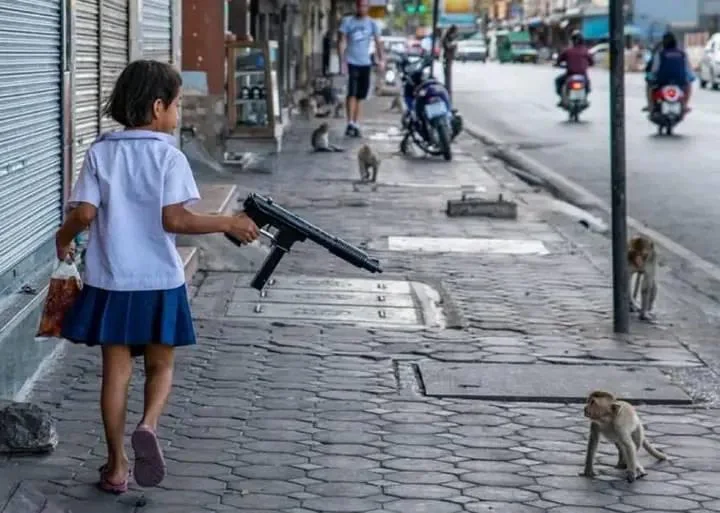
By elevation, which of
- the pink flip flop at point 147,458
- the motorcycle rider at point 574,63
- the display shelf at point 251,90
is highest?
the motorcycle rider at point 574,63

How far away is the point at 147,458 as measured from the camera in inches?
225

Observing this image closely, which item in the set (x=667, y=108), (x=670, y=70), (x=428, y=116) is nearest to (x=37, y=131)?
(x=428, y=116)

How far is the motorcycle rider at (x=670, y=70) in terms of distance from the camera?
28.3 m

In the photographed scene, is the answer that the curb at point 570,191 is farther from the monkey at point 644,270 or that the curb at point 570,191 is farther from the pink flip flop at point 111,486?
the pink flip flop at point 111,486

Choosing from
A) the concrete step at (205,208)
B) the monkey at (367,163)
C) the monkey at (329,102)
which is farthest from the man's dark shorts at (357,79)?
the concrete step at (205,208)

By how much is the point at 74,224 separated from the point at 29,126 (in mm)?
2250

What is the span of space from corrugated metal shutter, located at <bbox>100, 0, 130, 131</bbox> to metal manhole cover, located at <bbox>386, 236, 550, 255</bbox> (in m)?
3.00

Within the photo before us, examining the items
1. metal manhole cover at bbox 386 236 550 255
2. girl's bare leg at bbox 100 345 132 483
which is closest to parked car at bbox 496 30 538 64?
metal manhole cover at bbox 386 236 550 255

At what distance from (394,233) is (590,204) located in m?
4.26

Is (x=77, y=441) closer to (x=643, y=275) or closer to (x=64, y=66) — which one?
(x=64, y=66)

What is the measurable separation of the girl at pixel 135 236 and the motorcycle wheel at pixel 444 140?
15569mm

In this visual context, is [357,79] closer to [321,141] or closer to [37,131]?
[321,141]

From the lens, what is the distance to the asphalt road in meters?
16.3

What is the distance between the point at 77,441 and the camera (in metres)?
6.67
